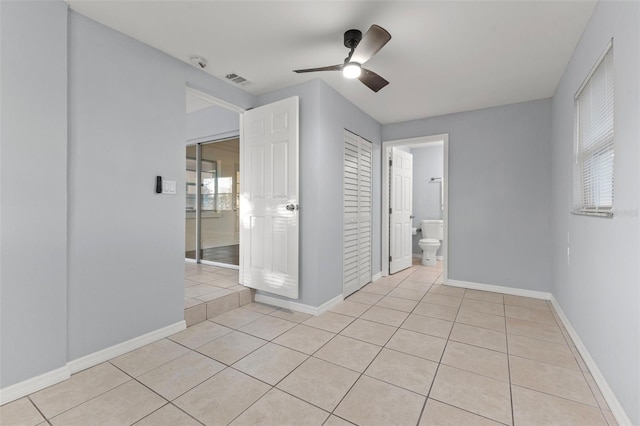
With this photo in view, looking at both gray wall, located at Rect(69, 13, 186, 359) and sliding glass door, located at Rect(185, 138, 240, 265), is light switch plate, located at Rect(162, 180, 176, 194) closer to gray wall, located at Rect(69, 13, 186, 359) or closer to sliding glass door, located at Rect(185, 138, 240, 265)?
gray wall, located at Rect(69, 13, 186, 359)

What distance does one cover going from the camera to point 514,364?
6.68 feet

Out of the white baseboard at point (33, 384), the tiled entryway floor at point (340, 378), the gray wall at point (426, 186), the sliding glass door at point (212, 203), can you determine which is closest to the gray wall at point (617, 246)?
the tiled entryway floor at point (340, 378)

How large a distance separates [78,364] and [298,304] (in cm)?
179

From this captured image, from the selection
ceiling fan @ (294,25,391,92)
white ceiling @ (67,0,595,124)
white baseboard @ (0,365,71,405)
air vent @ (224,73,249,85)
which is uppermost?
air vent @ (224,73,249,85)

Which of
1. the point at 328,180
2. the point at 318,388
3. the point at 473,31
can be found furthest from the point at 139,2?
the point at 318,388

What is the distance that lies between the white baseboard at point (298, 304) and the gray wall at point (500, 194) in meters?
1.87

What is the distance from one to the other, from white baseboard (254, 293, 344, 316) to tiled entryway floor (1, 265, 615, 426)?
12 cm

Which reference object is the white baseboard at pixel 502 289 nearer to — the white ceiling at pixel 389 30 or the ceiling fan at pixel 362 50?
the white ceiling at pixel 389 30

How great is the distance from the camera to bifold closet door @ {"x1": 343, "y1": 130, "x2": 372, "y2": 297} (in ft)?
11.7

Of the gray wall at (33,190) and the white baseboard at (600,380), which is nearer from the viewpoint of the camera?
the white baseboard at (600,380)

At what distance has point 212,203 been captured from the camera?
15.3 ft

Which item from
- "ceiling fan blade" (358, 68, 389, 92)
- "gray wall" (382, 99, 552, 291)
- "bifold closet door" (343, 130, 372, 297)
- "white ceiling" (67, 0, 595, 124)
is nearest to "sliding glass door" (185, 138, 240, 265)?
"white ceiling" (67, 0, 595, 124)

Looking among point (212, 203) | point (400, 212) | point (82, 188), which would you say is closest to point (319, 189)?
point (82, 188)

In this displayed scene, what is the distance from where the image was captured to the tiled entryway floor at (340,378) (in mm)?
1541
